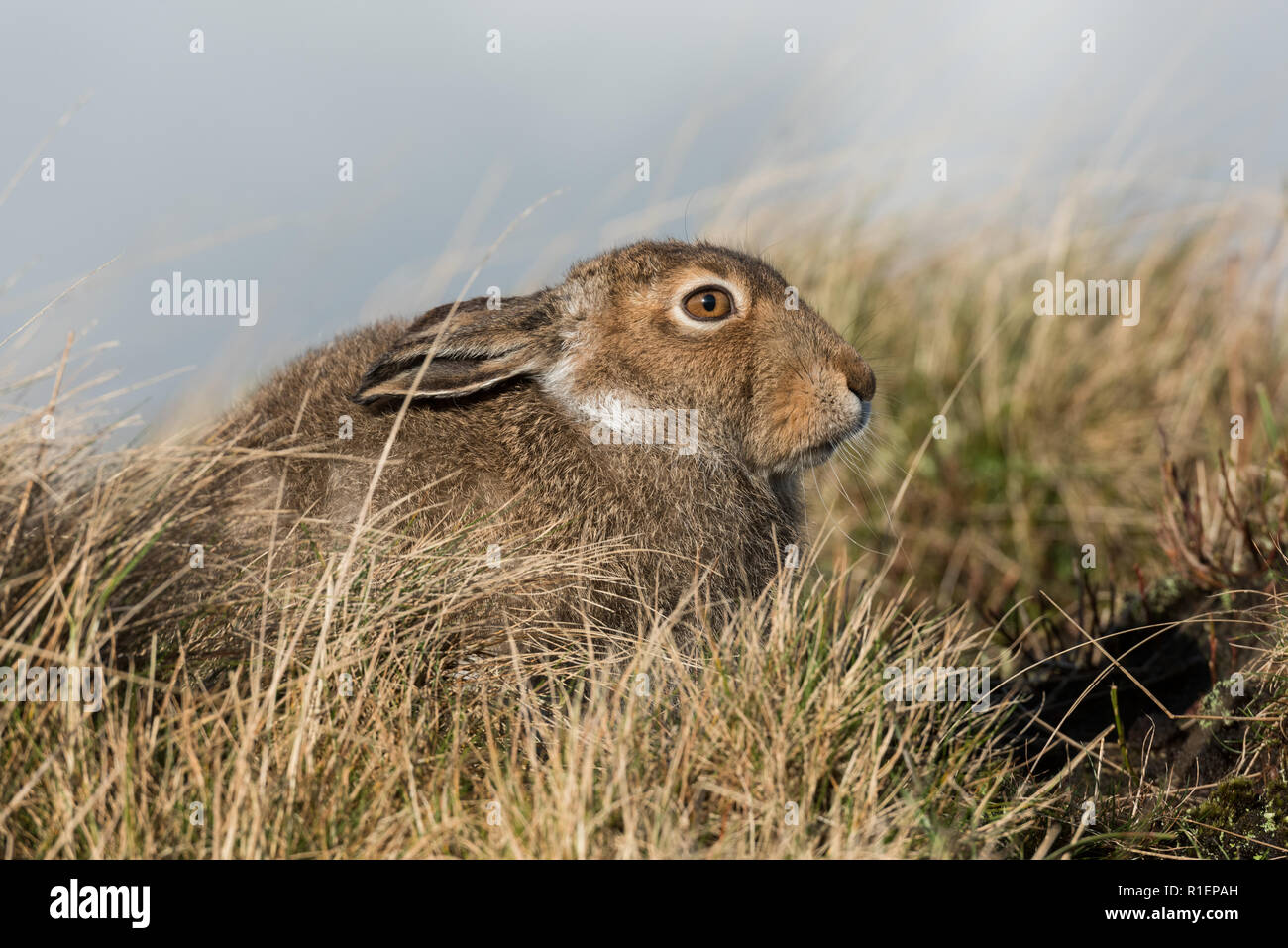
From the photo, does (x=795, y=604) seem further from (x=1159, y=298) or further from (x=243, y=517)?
(x=1159, y=298)

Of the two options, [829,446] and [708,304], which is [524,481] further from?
[829,446]

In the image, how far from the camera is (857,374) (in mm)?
5746

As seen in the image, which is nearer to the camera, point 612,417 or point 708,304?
point 612,417

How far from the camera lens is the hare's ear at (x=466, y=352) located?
16.7 feet

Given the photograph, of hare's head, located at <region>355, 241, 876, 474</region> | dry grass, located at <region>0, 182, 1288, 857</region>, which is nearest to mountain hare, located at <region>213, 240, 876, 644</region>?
hare's head, located at <region>355, 241, 876, 474</region>

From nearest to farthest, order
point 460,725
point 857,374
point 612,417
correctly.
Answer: point 460,725
point 612,417
point 857,374

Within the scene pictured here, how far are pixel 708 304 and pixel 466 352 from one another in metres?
1.23

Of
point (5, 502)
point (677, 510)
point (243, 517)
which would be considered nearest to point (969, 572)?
point (677, 510)

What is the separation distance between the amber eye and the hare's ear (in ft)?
2.24

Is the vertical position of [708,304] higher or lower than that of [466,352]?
higher

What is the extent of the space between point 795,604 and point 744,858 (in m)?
1.23

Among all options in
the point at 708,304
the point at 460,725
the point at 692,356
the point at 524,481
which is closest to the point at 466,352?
the point at 524,481

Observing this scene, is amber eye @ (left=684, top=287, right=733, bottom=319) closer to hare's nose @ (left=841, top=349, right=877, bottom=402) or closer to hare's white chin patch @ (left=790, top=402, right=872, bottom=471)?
hare's nose @ (left=841, top=349, right=877, bottom=402)

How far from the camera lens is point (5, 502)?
4.15 m
